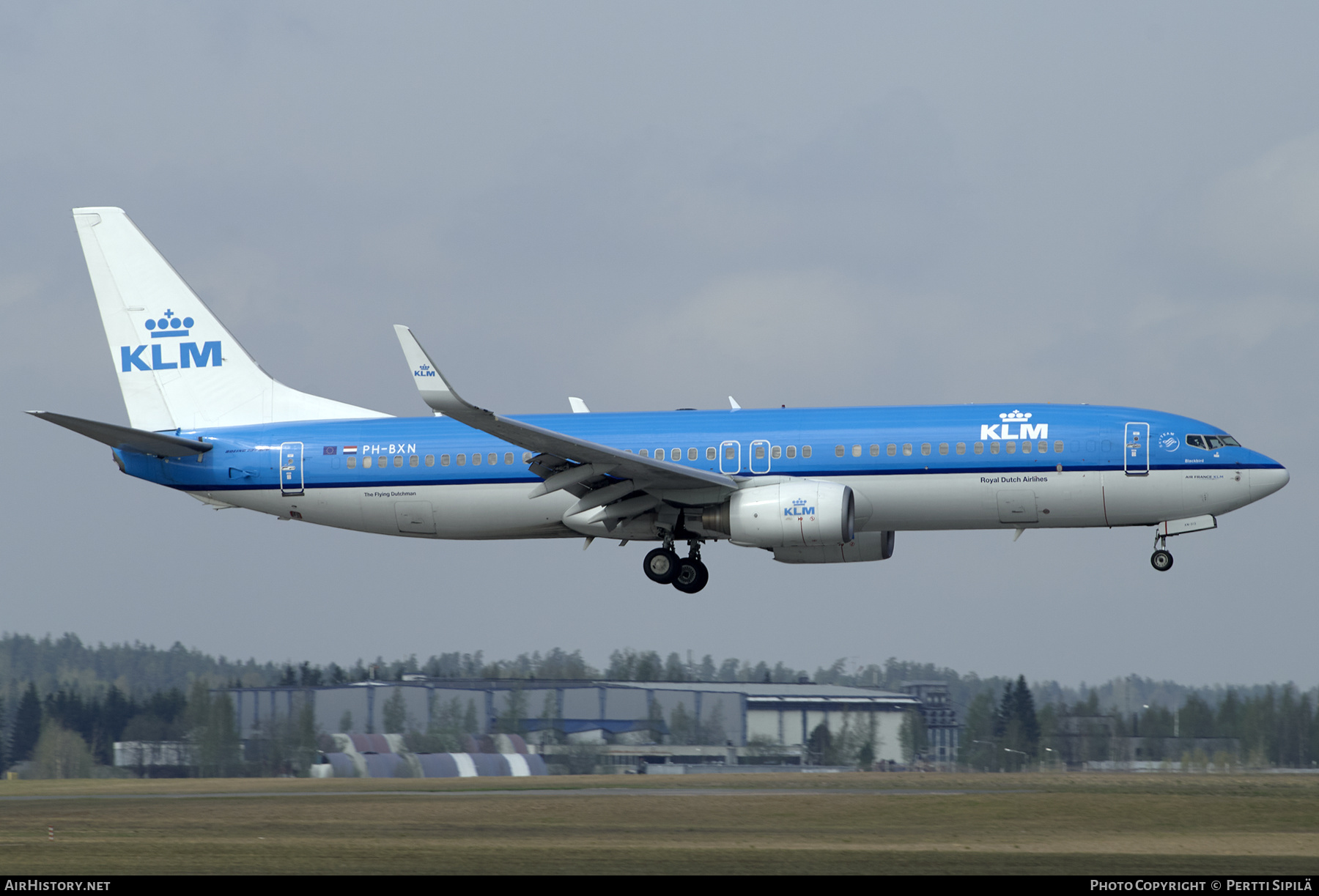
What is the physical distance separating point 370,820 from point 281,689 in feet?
119

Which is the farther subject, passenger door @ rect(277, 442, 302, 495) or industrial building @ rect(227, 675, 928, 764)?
industrial building @ rect(227, 675, 928, 764)

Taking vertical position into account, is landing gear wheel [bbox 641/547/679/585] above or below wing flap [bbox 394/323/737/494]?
below

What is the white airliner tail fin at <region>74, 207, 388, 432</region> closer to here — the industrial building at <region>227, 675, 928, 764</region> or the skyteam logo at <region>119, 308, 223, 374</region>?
the skyteam logo at <region>119, 308, 223, 374</region>

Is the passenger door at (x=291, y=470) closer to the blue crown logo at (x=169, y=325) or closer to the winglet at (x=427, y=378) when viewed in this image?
the blue crown logo at (x=169, y=325)

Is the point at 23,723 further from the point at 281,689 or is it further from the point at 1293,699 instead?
the point at 1293,699

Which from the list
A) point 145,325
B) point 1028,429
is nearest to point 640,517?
point 1028,429

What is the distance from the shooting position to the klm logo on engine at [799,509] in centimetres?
3628

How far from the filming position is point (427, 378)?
32562 millimetres

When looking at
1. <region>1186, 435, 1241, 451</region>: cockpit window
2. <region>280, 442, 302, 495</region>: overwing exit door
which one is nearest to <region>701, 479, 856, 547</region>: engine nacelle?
<region>1186, 435, 1241, 451</region>: cockpit window

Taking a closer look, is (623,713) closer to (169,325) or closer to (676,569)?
(676,569)

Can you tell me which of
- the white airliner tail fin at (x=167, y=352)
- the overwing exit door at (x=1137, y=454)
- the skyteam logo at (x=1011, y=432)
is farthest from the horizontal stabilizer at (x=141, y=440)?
the overwing exit door at (x=1137, y=454)

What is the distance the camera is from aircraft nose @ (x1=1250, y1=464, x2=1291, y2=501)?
37.0 metres

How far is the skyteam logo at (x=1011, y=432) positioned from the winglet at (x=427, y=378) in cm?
1289

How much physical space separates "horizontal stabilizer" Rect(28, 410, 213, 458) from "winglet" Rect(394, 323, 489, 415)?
11.0 m
